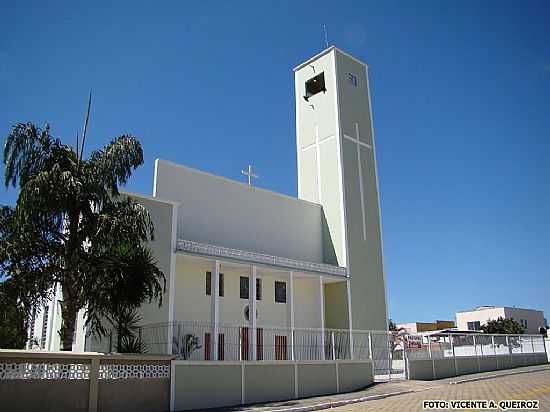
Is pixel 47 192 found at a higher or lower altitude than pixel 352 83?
lower

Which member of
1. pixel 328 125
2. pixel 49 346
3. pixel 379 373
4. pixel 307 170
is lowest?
pixel 379 373

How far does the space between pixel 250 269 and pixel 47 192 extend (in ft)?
38.0

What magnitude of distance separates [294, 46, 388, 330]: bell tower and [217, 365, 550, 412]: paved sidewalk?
20.7 ft

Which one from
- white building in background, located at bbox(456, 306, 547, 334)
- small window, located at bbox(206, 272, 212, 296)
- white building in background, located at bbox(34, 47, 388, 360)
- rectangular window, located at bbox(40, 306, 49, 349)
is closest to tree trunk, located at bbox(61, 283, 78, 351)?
white building in background, located at bbox(34, 47, 388, 360)

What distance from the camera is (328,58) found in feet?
102

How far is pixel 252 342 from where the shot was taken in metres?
19.9

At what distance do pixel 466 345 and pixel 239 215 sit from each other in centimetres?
1216

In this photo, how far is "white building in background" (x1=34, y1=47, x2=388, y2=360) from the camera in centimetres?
2041

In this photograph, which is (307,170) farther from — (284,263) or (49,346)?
(49,346)

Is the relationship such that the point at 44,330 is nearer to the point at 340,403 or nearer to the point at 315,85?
the point at 340,403

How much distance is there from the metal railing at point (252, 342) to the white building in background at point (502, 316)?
5458 cm

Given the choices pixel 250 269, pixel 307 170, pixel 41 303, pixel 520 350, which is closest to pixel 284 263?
pixel 250 269

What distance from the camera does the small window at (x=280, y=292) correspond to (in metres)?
25.6

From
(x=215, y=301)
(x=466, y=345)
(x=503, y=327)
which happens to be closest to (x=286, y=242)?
(x=215, y=301)
